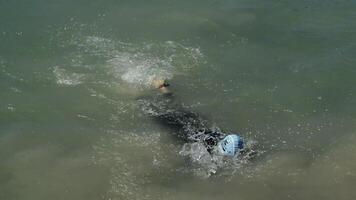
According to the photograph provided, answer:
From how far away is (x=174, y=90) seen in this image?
20.1 meters

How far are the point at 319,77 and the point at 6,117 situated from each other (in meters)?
10.8

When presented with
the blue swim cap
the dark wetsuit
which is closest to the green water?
the dark wetsuit

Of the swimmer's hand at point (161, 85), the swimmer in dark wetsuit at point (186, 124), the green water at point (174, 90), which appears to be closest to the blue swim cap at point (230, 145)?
the swimmer in dark wetsuit at point (186, 124)

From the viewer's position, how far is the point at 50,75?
67.3 feet

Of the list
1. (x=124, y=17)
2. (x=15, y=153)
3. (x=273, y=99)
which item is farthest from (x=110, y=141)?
(x=124, y=17)

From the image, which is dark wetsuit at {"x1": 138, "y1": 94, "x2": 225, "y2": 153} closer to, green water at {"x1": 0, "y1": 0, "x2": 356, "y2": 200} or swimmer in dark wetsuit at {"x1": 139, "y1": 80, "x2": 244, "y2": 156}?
swimmer in dark wetsuit at {"x1": 139, "y1": 80, "x2": 244, "y2": 156}

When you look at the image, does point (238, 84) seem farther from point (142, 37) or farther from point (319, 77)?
point (142, 37)

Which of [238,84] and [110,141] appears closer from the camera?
[110,141]

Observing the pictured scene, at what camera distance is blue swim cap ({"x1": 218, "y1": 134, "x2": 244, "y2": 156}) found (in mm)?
16820

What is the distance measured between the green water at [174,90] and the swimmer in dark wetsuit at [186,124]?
38cm

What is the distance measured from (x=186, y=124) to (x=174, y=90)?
213 centimetres

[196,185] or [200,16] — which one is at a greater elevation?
[200,16]

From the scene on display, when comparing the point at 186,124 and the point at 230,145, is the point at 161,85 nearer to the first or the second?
the point at 186,124

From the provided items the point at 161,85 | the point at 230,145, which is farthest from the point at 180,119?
the point at 230,145
